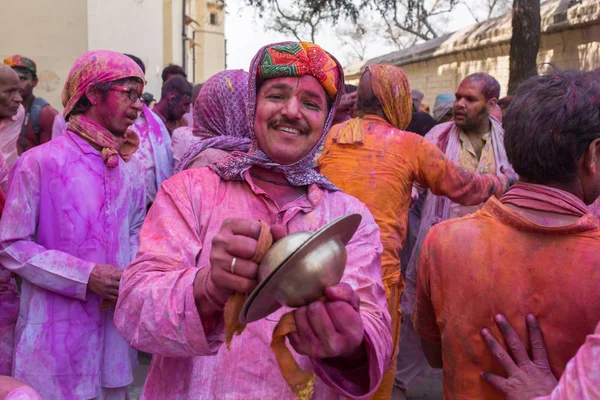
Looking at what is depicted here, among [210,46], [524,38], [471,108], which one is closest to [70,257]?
[471,108]

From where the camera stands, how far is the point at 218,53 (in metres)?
43.3

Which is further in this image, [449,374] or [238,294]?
[449,374]

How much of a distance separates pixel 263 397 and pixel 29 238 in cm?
169

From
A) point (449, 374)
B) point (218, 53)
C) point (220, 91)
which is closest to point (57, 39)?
point (220, 91)

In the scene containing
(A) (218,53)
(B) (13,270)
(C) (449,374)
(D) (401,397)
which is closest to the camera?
(C) (449,374)

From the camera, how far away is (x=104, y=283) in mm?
2959

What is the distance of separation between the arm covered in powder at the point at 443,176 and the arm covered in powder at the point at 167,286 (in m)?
2.12

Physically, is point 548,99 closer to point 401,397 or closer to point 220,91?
point 220,91

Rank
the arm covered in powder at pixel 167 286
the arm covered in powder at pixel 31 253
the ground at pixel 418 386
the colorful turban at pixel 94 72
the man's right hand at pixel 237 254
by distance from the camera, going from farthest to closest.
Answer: the ground at pixel 418 386
the colorful turban at pixel 94 72
the arm covered in powder at pixel 31 253
the arm covered in powder at pixel 167 286
the man's right hand at pixel 237 254

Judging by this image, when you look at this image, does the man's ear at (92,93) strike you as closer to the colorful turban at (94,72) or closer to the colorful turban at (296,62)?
the colorful turban at (94,72)

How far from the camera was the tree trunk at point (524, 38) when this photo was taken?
9320 millimetres

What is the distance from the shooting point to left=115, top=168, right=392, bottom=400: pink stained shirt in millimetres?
1612

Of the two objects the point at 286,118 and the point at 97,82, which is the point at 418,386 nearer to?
the point at 97,82

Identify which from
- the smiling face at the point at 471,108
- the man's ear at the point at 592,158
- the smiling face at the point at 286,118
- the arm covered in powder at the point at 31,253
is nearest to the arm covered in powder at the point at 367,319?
the smiling face at the point at 286,118
